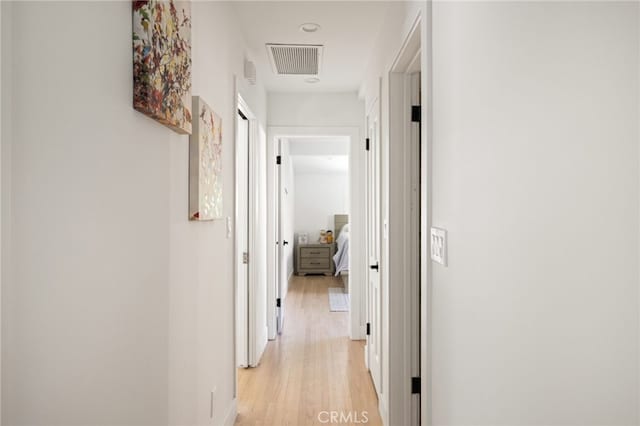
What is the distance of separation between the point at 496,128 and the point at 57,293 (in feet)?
3.24

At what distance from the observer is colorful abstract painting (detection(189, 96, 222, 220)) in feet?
5.28

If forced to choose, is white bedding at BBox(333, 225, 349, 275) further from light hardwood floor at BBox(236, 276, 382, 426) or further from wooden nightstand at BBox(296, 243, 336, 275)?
light hardwood floor at BBox(236, 276, 382, 426)

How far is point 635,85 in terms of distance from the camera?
1.75ft

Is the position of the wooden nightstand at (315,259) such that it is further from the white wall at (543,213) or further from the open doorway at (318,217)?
the white wall at (543,213)

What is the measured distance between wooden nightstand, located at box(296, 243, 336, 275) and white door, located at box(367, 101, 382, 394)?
4361 mm

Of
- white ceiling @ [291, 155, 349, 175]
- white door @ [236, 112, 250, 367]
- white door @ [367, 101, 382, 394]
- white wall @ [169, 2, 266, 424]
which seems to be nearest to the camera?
white wall @ [169, 2, 266, 424]

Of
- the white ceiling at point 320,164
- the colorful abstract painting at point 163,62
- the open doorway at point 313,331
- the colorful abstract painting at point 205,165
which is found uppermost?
the white ceiling at point 320,164

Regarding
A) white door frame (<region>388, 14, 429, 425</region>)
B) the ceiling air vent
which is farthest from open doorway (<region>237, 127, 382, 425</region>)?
the ceiling air vent

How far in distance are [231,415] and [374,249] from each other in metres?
1.45

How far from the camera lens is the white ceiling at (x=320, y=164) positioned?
6.77 metres

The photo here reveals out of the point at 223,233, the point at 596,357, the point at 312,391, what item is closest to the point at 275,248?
the point at 312,391

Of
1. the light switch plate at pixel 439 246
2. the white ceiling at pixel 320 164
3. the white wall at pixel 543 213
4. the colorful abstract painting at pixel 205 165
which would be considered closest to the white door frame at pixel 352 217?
the colorful abstract painting at pixel 205 165

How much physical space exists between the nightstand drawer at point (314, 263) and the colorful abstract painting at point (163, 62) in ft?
21.0
